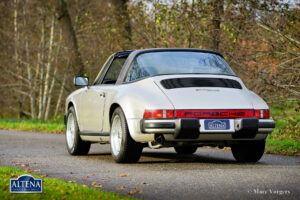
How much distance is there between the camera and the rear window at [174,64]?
9883 millimetres

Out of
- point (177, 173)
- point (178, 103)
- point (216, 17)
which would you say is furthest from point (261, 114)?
point (216, 17)

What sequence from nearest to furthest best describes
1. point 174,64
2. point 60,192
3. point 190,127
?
point 60,192 < point 190,127 < point 174,64

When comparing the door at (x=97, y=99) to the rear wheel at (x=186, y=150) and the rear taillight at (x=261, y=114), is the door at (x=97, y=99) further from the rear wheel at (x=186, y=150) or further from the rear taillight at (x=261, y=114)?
the rear taillight at (x=261, y=114)

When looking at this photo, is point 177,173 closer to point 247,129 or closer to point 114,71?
point 247,129

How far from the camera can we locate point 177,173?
8430 mm

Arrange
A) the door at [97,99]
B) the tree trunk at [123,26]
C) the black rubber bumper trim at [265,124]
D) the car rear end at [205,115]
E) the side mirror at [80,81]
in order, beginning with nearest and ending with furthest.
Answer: the car rear end at [205,115], the black rubber bumper trim at [265,124], the door at [97,99], the side mirror at [80,81], the tree trunk at [123,26]

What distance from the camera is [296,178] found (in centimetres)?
777

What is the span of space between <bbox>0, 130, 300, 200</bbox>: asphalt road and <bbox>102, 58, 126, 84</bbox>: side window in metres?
1.38

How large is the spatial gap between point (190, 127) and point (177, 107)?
1.20 ft

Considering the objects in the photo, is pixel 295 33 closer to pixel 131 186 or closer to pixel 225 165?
pixel 225 165

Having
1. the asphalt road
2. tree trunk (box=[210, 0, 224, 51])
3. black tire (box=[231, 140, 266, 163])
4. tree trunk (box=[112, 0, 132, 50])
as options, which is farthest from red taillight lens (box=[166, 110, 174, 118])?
tree trunk (box=[112, 0, 132, 50])

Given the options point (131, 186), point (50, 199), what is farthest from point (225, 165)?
point (50, 199)

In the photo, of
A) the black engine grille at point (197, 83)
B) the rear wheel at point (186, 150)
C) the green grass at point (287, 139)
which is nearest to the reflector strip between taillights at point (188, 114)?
the black engine grille at point (197, 83)

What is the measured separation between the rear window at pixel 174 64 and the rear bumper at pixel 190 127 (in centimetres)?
112
